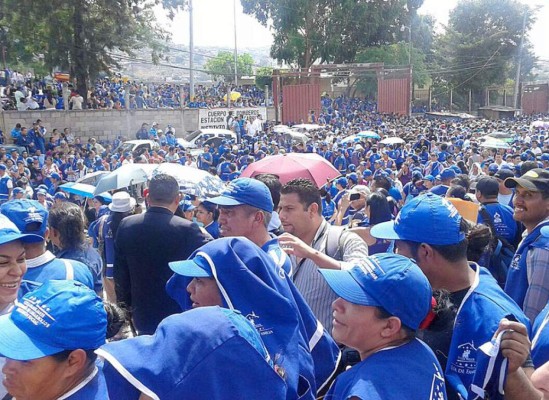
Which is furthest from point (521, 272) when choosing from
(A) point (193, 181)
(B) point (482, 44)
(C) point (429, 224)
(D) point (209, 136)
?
(B) point (482, 44)

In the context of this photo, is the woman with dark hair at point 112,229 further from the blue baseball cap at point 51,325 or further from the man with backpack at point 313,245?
the blue baseball cap at point 51,325

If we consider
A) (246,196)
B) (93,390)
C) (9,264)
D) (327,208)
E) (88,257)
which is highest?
(246,196)

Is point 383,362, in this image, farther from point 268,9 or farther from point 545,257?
point 268,9

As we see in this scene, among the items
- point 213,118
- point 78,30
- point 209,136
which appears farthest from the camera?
point 213,118

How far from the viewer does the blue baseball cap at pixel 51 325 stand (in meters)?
1.64

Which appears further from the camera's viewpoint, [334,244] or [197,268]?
[334,244]

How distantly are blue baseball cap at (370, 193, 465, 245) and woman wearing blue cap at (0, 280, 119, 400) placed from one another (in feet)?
4.56

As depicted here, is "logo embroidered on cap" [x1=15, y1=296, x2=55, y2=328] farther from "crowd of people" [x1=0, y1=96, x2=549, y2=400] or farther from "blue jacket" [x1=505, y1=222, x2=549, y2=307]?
"blue jacket" [x1=505, y1=222, x2=549, y2=307]

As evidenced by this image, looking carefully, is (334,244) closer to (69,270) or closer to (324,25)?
(69,270)

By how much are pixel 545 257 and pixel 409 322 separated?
1388 mm

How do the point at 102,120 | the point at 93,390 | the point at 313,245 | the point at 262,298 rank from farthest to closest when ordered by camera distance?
Answer: the point at 102,120
the point at 313,245
the point at 262,298
the point at 93,390

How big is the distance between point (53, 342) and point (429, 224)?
1.59 meters

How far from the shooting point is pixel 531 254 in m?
2.98

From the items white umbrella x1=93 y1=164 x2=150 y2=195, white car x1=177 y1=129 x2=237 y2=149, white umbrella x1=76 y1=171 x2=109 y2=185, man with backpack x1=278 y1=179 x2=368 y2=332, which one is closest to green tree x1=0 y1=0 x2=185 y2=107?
white car x1=177 y1=129 x2=237 y2=149
